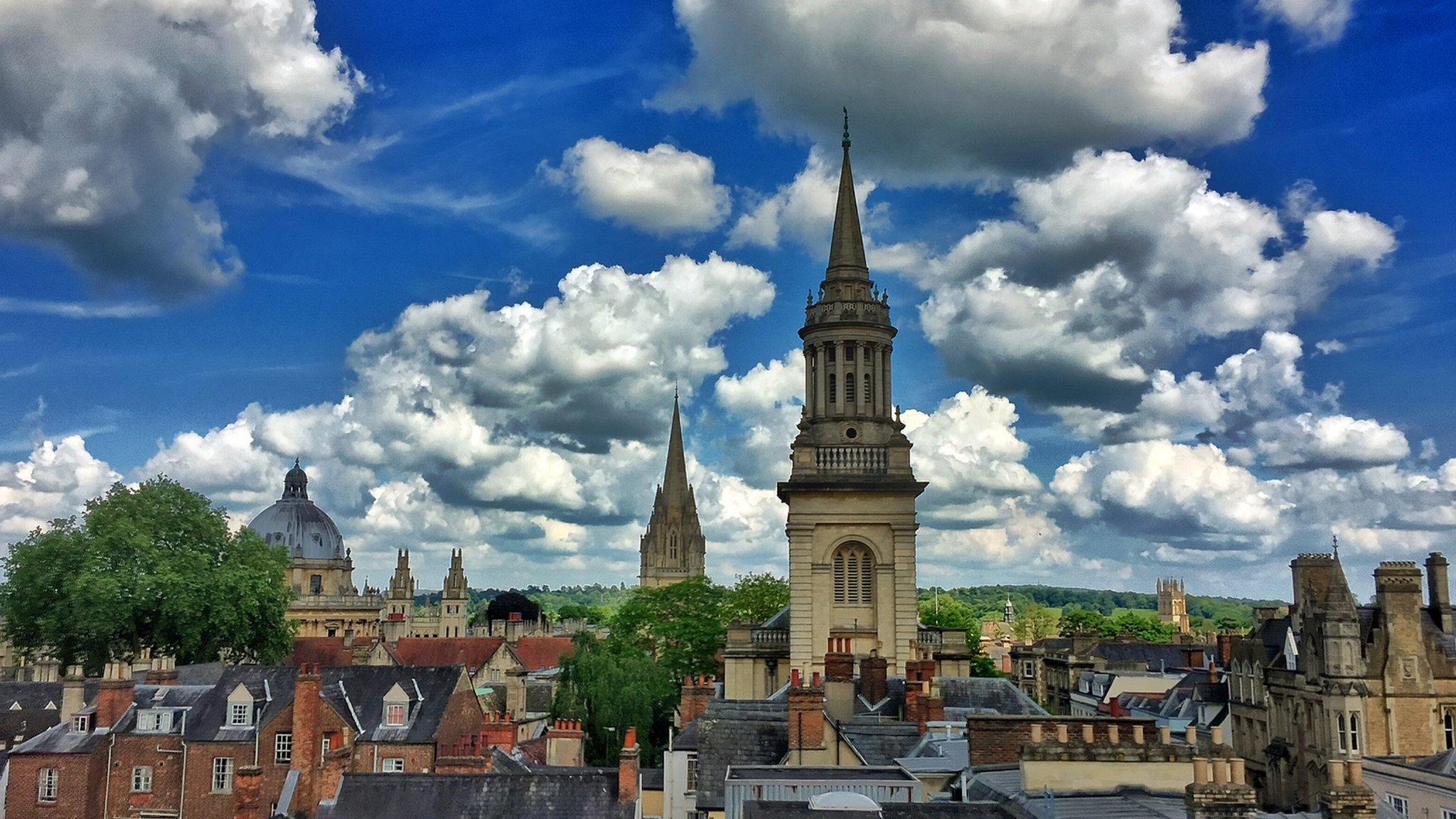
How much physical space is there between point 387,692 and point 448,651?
70.1 metres

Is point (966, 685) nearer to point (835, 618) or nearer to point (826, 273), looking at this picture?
point (835, 618)

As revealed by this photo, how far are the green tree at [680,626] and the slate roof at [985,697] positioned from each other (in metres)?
35.0

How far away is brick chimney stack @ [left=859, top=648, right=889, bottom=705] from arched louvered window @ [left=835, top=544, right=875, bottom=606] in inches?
660

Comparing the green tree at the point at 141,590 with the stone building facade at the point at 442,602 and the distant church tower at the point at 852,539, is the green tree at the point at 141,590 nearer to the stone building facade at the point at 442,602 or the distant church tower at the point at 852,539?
the distant church tower at the point at 852,539

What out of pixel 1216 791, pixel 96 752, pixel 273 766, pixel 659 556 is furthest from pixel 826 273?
pixel 659 556

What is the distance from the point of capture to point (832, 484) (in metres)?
56.5

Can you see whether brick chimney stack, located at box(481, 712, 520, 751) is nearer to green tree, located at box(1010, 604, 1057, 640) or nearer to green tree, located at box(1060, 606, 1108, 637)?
green tree, located at box(1060, 606, 1108, 637)

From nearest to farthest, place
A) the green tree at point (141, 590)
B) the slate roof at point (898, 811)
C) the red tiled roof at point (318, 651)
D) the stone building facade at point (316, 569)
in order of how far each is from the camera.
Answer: the slate roof at point (898, 811) → the green tree at point (141, 590) → the red tiled roof at point (318, 651) → the stone building facade at point (316, 569)

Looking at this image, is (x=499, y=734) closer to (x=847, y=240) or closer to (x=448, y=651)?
(x=847, y=240)

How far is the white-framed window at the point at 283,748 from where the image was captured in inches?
1747

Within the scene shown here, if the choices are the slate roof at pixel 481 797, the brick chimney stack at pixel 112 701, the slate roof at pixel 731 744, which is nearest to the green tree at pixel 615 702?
the brick chimney stack at pixel 112 701

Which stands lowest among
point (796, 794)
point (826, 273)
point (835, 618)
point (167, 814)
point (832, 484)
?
point (167, 814)

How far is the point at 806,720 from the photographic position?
Result: 27875 millimetres

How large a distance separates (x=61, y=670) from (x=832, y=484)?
161 feet
